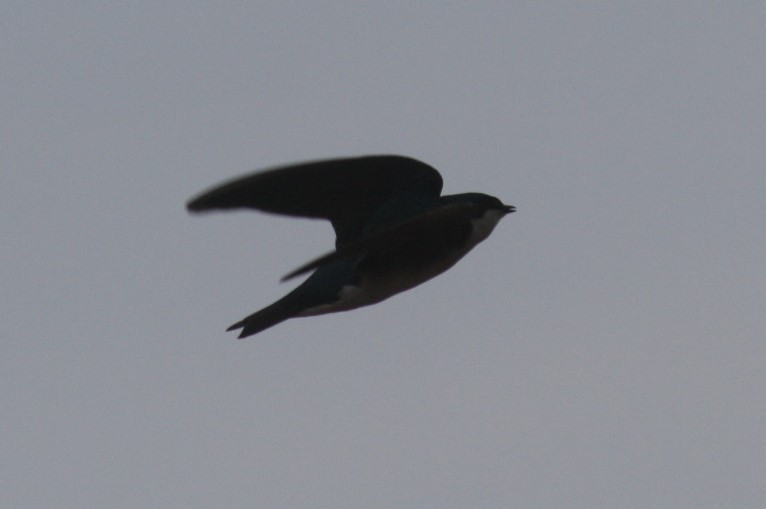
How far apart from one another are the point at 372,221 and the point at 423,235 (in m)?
0.41

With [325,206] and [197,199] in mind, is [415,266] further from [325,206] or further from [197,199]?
[197,199]

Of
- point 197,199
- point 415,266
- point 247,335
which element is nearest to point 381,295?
point 415,266

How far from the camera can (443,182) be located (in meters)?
6.99

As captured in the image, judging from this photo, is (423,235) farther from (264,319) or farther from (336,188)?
(264,319)

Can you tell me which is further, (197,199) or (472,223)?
(472,223)

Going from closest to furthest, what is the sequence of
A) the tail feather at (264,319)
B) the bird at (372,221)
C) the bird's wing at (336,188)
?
the bird's wing at (336,188)
the bird at (372,221)
the tail feather at (264,319)

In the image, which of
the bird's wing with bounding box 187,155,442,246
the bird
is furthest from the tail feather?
the bird's wing with bounding box 187,155,442,246

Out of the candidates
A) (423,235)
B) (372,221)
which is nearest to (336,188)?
(372,221)

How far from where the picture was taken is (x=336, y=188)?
6.72 m

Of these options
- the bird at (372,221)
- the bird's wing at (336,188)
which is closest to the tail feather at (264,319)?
the bird at (372,221)

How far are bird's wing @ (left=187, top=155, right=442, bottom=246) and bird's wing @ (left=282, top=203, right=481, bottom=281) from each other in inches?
9.2

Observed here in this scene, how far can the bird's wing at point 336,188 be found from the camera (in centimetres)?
621

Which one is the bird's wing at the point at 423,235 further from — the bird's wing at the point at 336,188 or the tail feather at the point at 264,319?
the tail feather at the point at 264,319

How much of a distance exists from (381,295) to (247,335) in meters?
0.62
